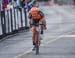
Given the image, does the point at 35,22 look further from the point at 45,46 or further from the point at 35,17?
the point at 45,46

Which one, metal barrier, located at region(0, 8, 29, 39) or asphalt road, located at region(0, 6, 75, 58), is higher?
metal barrier, located at region(0, 8, 29, 39)

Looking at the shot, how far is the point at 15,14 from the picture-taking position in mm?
26594

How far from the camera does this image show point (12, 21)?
26.1 metres

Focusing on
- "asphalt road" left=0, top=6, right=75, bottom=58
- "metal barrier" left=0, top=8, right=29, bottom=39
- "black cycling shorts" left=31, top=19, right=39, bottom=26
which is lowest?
"asphalt road" left=0, top=6, right=75, bottom=58

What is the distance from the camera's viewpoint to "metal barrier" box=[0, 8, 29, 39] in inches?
957

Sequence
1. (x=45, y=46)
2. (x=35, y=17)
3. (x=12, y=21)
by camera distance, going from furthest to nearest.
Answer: (x=12, y=21) → (x=45, y=46) → (x=35, y=17)

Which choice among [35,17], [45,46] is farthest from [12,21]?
[35,17]

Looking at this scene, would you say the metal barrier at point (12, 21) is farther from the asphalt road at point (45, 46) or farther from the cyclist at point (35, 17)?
the cyclist at point (35, 17)

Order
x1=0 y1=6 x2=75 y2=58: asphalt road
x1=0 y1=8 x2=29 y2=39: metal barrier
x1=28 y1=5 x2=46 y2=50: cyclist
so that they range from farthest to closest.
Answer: x1=0 y1=8 x2=29 y2=39: metal barrier < x1=28 y1=5 x2=46 y2=50: cyclist < x1=0 y1=6 x2=75 y2=58: asphalt road

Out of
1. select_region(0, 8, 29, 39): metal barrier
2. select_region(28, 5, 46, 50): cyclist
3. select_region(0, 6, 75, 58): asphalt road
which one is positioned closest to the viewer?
select_region(0, 6, 75, 58): asphalt road

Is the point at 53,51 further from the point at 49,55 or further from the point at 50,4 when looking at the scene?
the point at 50,4

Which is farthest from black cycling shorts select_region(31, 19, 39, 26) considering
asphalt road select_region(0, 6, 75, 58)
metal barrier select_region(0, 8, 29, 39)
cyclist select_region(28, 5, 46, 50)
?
metal barrier select_region(0, 8, 29, 39)

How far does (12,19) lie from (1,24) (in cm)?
198

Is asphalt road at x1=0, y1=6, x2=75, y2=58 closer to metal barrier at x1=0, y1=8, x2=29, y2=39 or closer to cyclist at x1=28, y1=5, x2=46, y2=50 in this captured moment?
metal barrier at x1=0, y1=8, x2=29, y2=39
